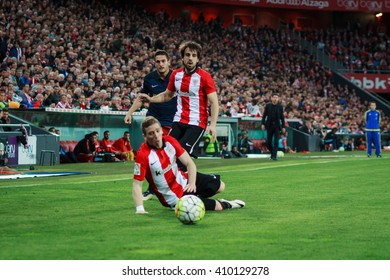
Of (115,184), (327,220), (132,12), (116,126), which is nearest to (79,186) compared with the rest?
(115,184)

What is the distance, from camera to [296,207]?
449 inches

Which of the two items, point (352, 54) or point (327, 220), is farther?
point (352, 54)

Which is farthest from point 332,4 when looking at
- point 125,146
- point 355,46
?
point 125,146

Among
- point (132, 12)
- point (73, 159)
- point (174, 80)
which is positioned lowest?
point (73, 159)

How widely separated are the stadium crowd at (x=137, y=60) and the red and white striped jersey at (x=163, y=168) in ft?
48.2

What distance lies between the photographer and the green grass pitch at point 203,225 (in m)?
7.20

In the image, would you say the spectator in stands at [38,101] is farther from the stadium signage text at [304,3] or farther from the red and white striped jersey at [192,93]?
the stadium signage text at [304,3]

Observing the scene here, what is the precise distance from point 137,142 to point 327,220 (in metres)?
20.7

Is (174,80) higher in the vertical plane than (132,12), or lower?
lower

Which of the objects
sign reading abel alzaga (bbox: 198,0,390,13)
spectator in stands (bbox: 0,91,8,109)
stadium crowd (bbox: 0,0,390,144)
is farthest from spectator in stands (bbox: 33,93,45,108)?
sign reading abel alzaga (bbox: 198,0,390,13)

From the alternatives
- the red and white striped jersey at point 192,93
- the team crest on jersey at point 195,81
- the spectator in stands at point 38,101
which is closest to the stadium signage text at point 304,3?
the spectator in stands at point 38,101
